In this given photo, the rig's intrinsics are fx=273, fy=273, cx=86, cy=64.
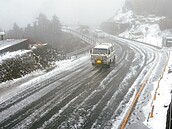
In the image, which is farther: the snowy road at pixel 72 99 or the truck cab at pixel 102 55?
the truck cab at pixel 102 55

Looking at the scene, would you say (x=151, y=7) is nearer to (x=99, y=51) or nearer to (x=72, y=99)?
(x=99, y=51)

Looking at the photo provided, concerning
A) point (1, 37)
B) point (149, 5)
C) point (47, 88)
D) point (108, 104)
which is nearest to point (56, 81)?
point (47, 88)

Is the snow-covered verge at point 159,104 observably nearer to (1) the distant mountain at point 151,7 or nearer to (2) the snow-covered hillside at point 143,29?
(2) the snow-covered hillside at point 143,29

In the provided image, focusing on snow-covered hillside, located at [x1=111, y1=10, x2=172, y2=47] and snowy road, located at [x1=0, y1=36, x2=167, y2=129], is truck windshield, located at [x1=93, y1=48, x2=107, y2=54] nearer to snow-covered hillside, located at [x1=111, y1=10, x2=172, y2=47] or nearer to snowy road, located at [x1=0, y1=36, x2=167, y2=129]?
snowy road, located at [x1=0, y1=36, x2=167, y2=129]

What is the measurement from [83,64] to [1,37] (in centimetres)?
1428

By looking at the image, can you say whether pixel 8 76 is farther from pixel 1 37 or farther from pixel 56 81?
pixel 1 37

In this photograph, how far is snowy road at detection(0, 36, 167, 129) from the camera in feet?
45.3

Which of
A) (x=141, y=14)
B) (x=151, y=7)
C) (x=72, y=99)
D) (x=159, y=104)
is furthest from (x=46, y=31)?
(x=159, y=104)

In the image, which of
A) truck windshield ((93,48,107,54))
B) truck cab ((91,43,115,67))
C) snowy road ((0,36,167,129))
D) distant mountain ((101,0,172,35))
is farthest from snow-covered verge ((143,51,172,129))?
distant mountain ((101,0,172,35))

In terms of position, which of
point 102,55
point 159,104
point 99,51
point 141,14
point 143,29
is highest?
point 141,14

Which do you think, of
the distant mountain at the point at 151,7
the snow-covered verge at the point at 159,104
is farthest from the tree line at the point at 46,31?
the snow-covered verge at the point at 159,104

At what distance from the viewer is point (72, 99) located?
676 inches

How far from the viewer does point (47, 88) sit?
792 inches

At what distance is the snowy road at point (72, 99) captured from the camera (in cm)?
1380
